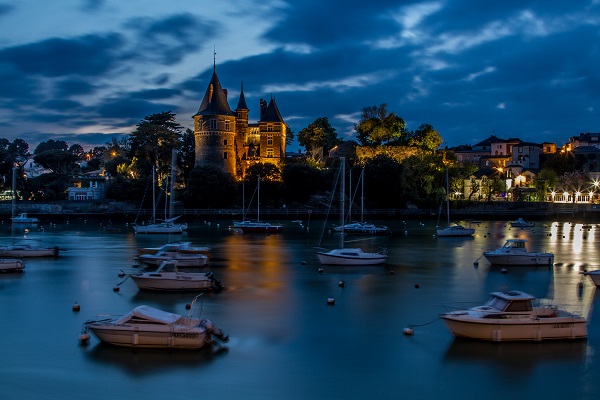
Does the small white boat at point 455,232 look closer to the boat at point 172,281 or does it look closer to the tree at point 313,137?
the boat at point 172,281

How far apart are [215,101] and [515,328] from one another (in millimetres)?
95520

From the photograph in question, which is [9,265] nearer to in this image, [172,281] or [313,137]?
[172,281]

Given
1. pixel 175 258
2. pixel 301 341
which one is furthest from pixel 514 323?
pixel 175 258

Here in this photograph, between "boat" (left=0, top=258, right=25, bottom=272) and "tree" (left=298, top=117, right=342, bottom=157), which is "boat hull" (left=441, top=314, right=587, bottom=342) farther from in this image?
"tree" (left=298, top=117, right=342, bottom=157)

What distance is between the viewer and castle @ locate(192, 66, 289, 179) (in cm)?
11062

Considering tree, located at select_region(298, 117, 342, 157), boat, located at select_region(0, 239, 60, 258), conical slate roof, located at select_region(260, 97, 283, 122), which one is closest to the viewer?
boat, located at select_region(0, 239, 60, 258)

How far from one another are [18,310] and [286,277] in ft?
51.1

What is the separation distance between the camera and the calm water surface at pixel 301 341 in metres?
18.4

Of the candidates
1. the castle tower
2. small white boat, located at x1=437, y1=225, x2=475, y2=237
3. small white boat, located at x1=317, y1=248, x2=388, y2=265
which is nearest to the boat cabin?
small white boat, located at x1=317, y1=248, x2=388, y2=265

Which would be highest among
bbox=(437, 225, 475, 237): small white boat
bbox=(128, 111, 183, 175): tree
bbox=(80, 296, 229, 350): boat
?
bbox=(128, 111, 183, 175): tree

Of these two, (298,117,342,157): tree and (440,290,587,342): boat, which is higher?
(298,117,342,157): tree

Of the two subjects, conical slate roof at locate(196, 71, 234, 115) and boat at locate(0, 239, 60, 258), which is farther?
conical slate roof at locate(196, 71, 234, 115)

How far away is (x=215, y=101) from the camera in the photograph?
111625 millimetres

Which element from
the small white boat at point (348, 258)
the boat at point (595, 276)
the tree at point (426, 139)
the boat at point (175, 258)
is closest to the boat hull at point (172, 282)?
the boat at point (175, 258)
